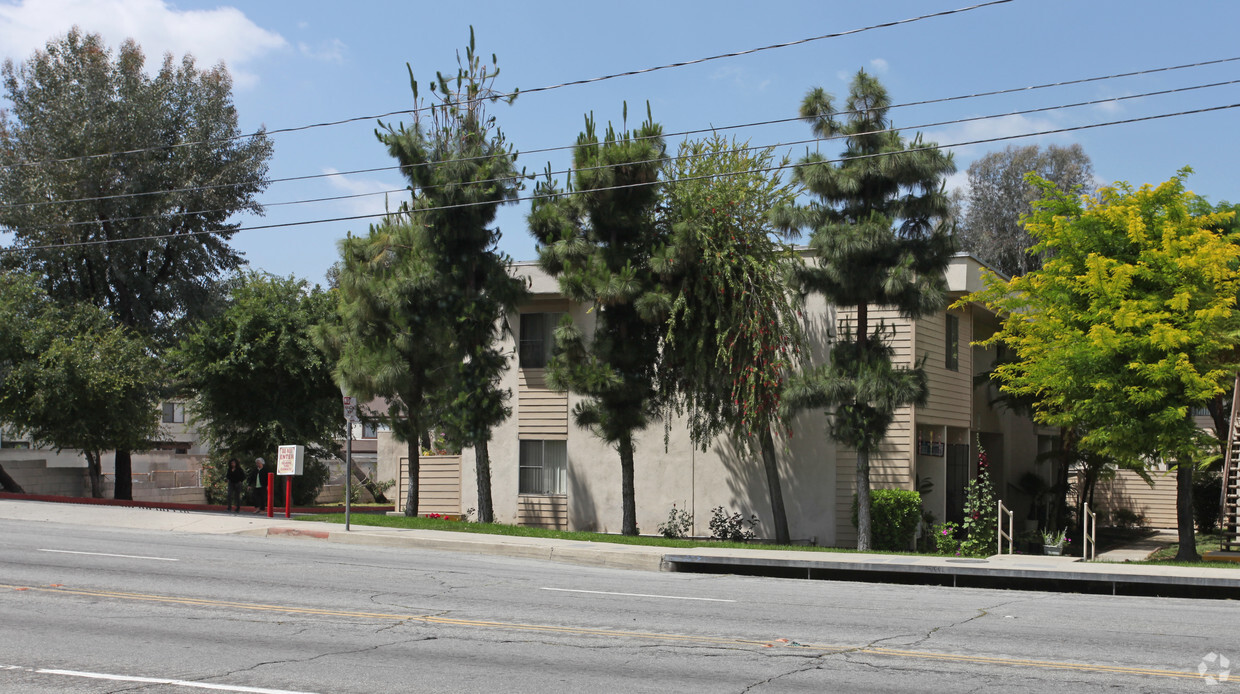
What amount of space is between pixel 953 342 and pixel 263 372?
69.3 ft

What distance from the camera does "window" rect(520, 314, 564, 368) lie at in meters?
28.1

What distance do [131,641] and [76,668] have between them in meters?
1.17

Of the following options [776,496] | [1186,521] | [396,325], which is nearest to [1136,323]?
[1186,521]

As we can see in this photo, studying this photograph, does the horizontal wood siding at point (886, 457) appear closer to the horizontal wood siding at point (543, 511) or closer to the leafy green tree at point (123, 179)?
the horizontal wood siding at point (543, 511)

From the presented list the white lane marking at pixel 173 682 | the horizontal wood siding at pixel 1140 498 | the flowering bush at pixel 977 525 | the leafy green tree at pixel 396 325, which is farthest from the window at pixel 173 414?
the white lane marking at pixel 173 682

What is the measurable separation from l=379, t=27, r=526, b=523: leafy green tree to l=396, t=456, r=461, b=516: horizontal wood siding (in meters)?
3.62

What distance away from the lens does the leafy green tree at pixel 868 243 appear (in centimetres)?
2139

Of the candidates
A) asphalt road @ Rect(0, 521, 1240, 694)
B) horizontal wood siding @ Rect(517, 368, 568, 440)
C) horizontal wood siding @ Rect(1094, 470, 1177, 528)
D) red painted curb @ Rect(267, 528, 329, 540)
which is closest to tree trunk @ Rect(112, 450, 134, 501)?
horizontal wood siding @ Rect(517, 368, 568, 440)

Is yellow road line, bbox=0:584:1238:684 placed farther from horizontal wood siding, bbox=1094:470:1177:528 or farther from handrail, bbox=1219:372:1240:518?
horizontal wood siding, bbox=1094:470:1177:528

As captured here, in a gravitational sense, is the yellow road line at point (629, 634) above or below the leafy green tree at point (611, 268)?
below

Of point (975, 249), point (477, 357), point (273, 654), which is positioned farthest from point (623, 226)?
point (975, 249)

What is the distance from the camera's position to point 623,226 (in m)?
23.4

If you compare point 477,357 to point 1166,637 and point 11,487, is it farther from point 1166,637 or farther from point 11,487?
point 11,487

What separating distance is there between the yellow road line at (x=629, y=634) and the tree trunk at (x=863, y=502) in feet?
43.6
